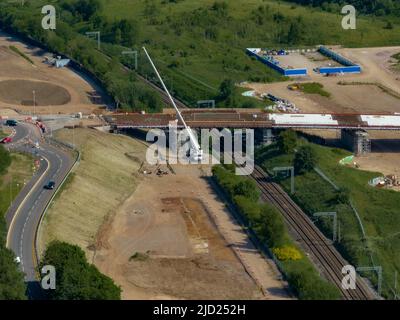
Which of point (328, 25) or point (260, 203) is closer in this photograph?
point (260, 203)

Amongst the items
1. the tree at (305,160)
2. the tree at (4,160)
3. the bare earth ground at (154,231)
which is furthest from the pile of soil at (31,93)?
the tree at (305,160)

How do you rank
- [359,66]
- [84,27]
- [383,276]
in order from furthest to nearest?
1. [84,27]
2. [359,66]
3. [383,276]

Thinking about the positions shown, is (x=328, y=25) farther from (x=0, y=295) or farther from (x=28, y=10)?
(x=0, y=295)

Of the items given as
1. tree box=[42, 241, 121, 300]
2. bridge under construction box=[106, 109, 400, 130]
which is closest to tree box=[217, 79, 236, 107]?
bridge under construction box=[106, 109, 400, 130]

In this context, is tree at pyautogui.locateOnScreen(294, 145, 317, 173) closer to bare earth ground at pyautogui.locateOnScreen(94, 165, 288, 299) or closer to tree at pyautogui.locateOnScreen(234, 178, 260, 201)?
tree at pyautogui.locateOnScreen(234, 178, 260, 201)

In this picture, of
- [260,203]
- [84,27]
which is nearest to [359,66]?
[84,27]

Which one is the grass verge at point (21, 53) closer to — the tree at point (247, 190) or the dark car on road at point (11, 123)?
the dark car on road at point (11, 123)
